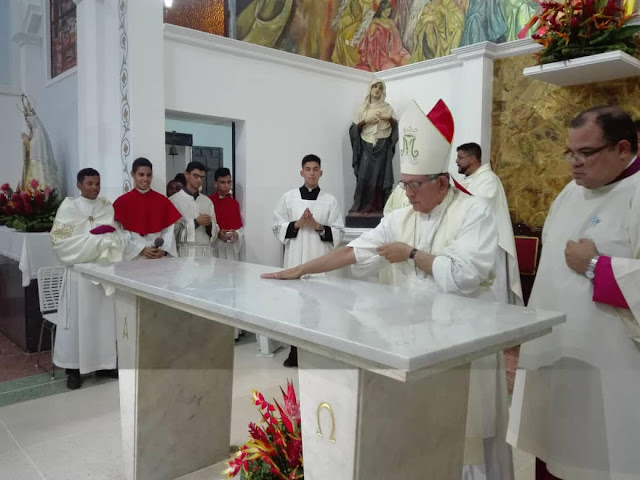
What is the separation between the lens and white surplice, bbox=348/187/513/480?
219cm

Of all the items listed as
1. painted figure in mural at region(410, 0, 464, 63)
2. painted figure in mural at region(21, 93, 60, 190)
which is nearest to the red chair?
painted figure in mural at region(410, 0, 464, 63)

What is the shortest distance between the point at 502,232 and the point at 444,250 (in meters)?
2.50

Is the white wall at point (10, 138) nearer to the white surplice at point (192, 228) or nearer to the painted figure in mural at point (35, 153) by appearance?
the painted figure in mural at point (35, 153)

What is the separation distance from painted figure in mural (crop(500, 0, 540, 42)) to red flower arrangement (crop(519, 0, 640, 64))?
1043 mm

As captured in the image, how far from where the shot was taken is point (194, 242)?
5.39 metres

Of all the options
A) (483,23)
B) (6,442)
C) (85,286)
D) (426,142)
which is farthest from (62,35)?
(426,142)

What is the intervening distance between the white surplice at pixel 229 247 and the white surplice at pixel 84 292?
1.37 metres

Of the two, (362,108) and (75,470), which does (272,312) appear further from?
(362,108)

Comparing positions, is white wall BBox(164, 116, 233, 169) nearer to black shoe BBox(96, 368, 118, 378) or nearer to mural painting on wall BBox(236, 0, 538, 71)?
mural painting on wall BBox(236, 0, 538, 71)

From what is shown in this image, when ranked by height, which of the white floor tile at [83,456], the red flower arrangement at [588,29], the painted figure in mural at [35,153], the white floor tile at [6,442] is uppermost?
the red flower arrangement at [588,29]

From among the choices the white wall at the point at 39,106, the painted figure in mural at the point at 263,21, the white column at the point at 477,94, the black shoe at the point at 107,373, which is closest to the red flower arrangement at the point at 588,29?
the white column at the point at 477,94

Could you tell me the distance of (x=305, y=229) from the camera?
17.7 feet

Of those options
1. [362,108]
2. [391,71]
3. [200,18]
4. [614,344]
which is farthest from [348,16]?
[614,344]

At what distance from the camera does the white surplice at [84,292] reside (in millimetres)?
4516
